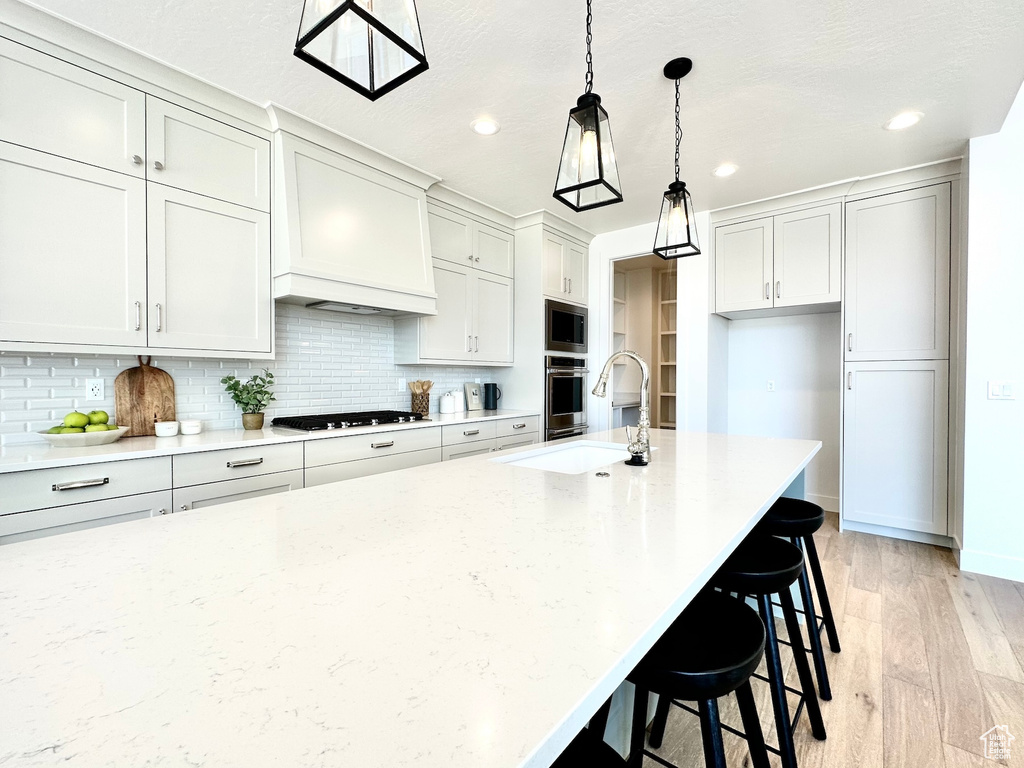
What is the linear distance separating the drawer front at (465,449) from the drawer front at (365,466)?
0.24ft

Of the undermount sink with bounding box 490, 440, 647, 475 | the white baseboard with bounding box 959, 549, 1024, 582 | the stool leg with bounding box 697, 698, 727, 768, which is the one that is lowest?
the white baseboard with bounding box 959, 549, 1024, 582

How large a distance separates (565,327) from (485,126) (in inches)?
78.2

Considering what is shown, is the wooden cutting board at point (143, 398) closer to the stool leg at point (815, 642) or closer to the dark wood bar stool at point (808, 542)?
the dark wood bar stool at point (808, 542)

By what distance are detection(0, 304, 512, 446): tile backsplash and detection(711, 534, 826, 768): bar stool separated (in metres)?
2.59

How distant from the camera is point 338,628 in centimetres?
60

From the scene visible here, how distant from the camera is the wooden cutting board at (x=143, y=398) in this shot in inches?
89.5

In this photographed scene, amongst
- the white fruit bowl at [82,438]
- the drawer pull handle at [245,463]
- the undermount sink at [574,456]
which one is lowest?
the drawer pull handle at [245,463]

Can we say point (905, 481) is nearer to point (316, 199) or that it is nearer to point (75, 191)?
point (316, 199)

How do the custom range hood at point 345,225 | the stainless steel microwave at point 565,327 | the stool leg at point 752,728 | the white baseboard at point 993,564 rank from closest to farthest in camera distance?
the stool leg at point 752,728
the custom range hood at point 345,225
the white baseboard at point 993,564
the stainless steel microwave at point 565,327

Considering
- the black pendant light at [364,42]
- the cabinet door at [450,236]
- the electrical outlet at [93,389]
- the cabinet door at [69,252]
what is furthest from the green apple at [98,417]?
the cabinet door at [450,236]

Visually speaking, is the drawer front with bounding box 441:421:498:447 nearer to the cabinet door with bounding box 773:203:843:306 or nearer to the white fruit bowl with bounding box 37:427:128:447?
the white fruit bowl with bounding box 37:427:128:447

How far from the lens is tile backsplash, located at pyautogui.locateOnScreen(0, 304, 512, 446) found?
6.73ft

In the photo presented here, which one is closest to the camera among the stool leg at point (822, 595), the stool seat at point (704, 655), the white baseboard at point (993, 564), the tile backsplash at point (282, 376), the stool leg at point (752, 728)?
the stool seat at point (704, 655)

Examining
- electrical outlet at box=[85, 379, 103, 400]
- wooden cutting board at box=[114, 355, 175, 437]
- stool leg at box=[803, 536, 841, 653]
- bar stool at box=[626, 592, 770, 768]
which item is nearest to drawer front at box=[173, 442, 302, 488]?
wooden cutting board at box=[114, 355, 175, 437]
